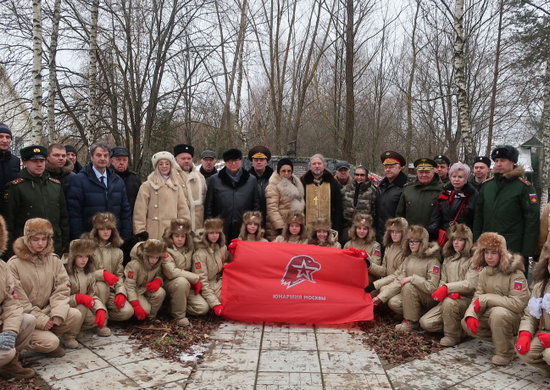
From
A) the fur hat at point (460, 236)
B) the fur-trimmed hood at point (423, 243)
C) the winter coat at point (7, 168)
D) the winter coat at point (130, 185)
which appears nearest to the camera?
the fur hat at point (460, 236)

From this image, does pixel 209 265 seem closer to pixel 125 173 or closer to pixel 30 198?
pixel 125 173

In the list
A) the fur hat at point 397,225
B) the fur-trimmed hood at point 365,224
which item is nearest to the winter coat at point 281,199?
the fur-trimmed hood at point 365,224

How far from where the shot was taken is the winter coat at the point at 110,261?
545cm

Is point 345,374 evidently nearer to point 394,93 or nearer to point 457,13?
point 457,13

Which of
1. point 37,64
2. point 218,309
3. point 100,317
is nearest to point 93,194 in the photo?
point 100,317

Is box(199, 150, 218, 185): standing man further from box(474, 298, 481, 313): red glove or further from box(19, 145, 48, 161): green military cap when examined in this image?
box(474, 298, 481, 313): red glove

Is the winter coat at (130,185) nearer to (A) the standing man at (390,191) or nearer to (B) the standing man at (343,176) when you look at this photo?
(B) the standing man at (343,176)

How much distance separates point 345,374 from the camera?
431cm

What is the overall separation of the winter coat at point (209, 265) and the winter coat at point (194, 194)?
808mm

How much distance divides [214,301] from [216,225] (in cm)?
98

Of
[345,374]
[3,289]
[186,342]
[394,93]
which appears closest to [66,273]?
[3,289]

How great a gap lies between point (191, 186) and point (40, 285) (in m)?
2.70

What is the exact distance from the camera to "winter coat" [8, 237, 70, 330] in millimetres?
4477

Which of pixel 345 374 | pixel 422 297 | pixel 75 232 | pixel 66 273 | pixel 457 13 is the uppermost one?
pixel 457 13
